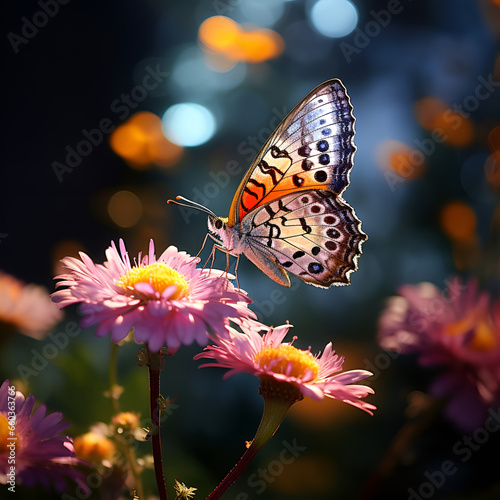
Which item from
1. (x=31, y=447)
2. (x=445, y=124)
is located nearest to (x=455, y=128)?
(x=445, y=124)

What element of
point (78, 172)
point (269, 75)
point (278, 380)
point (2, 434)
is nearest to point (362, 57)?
point (269, 75)

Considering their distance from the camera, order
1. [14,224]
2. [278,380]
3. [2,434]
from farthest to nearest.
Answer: [14,224]
[278,380]
[2,434]

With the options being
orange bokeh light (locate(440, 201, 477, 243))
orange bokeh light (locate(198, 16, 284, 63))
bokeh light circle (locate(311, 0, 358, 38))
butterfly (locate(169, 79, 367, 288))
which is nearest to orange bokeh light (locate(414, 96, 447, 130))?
orange bokeh light (locate(440, 201, 477, 243))

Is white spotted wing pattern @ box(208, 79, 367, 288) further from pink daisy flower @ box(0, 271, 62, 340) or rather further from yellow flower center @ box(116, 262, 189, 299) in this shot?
pink daisy flower @ box(0, 271, 62, 340)

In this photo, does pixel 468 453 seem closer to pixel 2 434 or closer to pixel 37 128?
pixel 2 434

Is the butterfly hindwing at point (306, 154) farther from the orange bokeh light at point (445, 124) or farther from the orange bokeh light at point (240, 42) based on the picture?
the orange bokeh light at point (240, 42)

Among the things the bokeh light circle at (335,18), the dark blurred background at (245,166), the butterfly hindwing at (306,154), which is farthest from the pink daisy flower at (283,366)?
the bokeh light circle at (335,18)

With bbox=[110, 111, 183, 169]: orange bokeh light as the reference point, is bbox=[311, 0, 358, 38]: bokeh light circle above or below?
above
